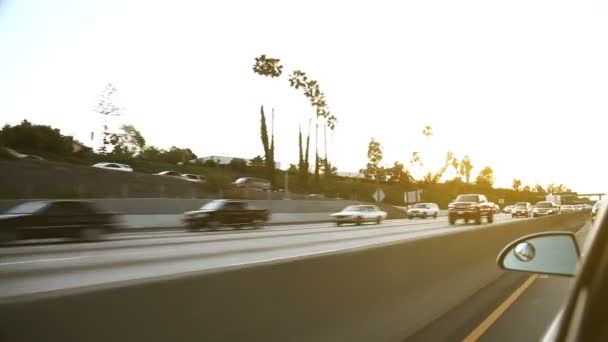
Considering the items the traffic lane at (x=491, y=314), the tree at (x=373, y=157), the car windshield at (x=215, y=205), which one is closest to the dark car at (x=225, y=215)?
the car windshield at (x=215, y=205)

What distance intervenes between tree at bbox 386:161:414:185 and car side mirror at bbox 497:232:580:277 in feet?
425

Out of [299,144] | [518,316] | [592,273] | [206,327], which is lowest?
[518,316]

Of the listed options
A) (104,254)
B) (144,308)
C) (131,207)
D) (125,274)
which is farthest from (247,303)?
(131,207)

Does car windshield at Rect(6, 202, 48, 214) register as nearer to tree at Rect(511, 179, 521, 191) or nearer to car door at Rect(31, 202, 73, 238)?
car door at Rect(31, 202, 73, 238)

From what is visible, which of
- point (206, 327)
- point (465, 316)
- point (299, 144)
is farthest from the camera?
point (299, 144)

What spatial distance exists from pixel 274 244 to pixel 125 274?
35.2 feet

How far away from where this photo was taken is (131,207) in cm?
3456

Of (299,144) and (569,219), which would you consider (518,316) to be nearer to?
(569,219)

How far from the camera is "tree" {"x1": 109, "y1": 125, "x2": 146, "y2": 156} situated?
284 ft

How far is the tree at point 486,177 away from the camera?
535 ft

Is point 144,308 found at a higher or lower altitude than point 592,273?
lower

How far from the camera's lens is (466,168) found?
149m

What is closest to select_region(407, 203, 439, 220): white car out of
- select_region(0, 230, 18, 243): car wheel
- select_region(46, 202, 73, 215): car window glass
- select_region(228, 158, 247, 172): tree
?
select_region(46, 202, 73, 215): car window glass

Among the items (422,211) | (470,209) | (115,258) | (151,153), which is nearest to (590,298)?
(115,258)
